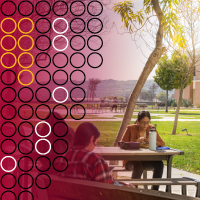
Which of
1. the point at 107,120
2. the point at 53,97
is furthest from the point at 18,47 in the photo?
the point at 107,120

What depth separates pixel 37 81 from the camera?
1.19 meters

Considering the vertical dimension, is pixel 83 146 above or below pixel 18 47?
below

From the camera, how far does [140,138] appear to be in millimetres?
4109

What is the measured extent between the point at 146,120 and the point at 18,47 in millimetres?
3024

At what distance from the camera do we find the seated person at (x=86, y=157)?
1.98 m

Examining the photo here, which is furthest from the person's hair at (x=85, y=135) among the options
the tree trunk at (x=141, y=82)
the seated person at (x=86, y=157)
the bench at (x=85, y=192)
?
the tree trunk at (x=141, y=82)

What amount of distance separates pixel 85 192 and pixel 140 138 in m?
2.71

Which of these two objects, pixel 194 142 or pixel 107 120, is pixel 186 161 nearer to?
pixel 194 142

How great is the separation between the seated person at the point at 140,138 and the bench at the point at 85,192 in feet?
8.57

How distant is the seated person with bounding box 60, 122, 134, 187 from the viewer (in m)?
1.98

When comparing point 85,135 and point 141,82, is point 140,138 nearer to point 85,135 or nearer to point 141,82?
point 141,82

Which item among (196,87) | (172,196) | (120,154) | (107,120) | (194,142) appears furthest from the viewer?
(196,87)
